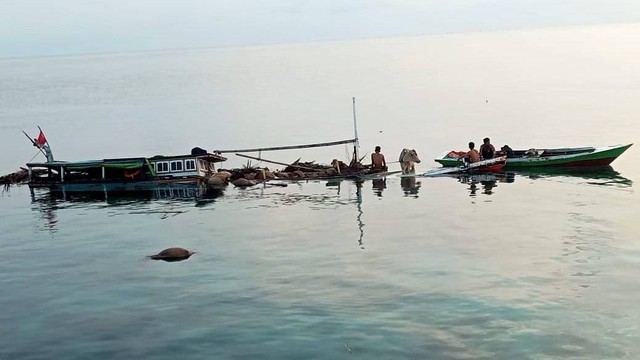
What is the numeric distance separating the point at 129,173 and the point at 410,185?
17304 millimetres

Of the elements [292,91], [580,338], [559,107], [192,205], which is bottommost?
[580,338]

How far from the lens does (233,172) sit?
51719 millimetres

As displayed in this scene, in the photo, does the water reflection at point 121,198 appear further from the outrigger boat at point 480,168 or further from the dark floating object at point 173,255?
the outrigger boat at point 480,168

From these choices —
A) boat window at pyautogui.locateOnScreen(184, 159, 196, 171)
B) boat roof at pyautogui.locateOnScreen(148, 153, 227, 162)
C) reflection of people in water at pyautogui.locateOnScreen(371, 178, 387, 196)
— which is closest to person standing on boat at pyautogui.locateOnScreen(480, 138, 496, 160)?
reflection of people in water at pyautogui.locateOnScreen(371, 178, 387, 196)

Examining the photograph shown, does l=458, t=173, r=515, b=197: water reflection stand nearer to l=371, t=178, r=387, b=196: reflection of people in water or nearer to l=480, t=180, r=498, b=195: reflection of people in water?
l=480, t=180, r=498, b=195: reflection of people in water

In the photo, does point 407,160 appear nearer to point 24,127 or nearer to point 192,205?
point 192,205

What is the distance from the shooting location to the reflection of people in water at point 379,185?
45.8m

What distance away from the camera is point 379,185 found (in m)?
47.6

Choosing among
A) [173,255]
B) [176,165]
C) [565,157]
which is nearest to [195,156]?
[176,165]

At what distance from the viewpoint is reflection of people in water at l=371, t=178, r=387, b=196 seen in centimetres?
4584

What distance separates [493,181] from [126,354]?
30.6 meters

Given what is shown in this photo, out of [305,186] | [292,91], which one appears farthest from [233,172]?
[292,91]

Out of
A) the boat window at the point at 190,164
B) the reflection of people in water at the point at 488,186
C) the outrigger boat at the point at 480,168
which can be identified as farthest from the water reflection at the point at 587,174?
the boat window at the point at 190,164

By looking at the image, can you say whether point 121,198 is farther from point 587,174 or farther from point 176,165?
point 587,174
